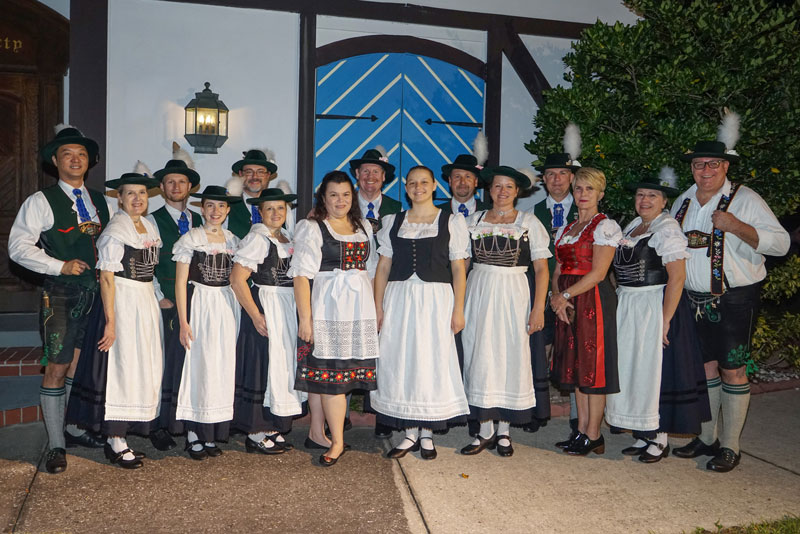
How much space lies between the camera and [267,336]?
4.46 metres

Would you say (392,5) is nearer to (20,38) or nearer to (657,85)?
(657,85)

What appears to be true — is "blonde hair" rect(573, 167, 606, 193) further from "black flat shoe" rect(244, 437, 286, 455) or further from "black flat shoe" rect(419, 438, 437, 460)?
"black flat shoe" rect(244, 437, 286, 455)

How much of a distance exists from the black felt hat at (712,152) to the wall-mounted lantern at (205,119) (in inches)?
165

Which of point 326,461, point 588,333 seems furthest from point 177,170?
point 588,333

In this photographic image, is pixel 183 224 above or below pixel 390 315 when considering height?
above

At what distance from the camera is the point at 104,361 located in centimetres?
431

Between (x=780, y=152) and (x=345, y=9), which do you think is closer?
(x=780, y=152)

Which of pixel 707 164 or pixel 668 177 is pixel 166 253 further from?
pixel 707 164

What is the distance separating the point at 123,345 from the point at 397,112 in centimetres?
401

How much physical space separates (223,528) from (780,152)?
4.69m

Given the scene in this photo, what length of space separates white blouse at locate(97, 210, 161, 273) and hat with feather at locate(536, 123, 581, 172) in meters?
2.93

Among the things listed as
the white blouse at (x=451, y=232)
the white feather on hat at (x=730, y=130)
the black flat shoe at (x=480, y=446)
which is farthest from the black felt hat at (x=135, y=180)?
the white feather on hat at (x=730, y=130)

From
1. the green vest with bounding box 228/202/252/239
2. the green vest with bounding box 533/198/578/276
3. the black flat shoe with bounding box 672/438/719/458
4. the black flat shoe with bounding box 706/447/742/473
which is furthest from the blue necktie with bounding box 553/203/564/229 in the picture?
the green vest with bounding box 228/202/252/239

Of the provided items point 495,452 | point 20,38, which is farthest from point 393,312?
point 20,38
